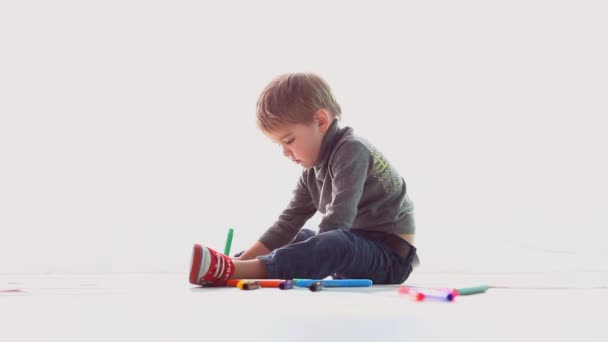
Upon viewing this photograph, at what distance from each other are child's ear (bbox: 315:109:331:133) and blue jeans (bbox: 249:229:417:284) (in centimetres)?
22

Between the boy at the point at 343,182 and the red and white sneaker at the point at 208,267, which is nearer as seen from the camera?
the red and white sneaker at the point at 208,267

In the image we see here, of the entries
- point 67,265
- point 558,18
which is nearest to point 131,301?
point 67,265

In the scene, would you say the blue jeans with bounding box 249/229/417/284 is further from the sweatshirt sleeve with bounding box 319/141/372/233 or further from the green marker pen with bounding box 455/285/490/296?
the green marker pen with bounding box 455/285/490/296

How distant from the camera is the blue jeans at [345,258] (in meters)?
1.16

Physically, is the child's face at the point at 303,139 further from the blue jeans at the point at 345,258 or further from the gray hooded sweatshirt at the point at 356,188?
the blue jeans at the point at 345,258

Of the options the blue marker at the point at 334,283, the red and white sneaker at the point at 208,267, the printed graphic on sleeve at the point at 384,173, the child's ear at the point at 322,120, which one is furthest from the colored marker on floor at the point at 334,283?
the child's ear at the point at 322,120

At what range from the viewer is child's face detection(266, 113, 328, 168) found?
4.46 feet

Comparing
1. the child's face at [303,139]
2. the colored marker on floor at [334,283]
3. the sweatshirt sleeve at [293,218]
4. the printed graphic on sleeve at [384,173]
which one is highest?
the child's face at [303,139]

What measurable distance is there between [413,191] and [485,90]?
38 centimetres

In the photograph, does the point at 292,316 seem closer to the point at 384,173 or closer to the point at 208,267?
the point at 208,267

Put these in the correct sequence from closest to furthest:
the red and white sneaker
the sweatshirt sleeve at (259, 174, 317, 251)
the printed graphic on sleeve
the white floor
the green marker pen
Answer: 1. the white floor
2. the green marker pen
3. the red and white sneaker
4. the printed graphic on sleeve
5. the sweatshirt sleeve at (259, 174, 317, 251)

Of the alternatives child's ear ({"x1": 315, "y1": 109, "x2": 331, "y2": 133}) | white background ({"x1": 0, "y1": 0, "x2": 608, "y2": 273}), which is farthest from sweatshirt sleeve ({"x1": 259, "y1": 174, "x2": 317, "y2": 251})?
white background ({"x1": 0, "y1": 0, "x2": 608, "y2": 273})

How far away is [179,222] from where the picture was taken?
1.83m

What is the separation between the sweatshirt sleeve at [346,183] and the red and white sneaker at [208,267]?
0.72ft
